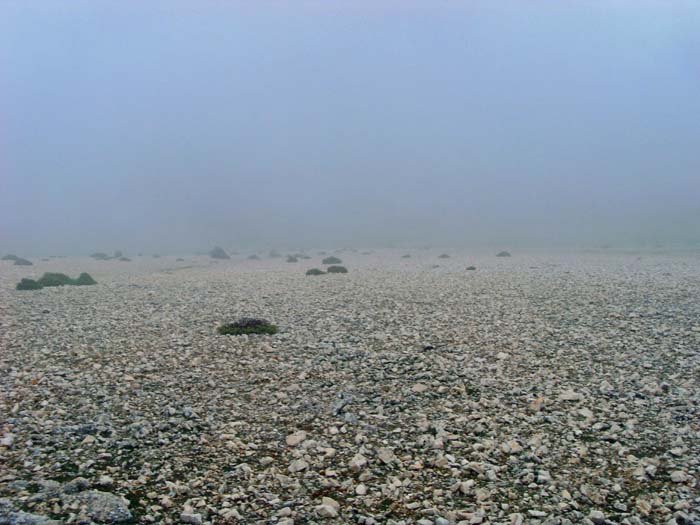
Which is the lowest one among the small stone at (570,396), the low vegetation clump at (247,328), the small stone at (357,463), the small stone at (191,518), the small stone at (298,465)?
the small stone at (191,518)

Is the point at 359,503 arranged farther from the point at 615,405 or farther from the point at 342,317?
the point at 342,317

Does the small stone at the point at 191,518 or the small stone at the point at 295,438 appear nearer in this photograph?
the small stone at the point at 191,518

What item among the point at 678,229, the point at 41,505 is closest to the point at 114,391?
the point at 41,505

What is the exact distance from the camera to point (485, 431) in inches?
410

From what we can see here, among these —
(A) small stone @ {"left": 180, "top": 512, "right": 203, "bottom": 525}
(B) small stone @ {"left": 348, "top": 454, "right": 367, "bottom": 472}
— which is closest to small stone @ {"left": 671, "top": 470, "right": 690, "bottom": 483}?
(B) small stone @ {"left": 348, "top": 454, "right": 367, "bottom": 472}

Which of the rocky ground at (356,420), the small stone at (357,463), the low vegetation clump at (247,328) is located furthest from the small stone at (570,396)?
the low vegetation clump at (247,328)

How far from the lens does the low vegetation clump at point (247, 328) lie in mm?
18766

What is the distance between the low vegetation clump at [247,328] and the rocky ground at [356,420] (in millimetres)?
637

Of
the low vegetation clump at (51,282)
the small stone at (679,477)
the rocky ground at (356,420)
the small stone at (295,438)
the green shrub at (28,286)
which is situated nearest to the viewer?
the rocky ground at (356,420)

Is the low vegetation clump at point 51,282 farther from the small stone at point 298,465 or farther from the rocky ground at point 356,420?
the small stone at point 298,465

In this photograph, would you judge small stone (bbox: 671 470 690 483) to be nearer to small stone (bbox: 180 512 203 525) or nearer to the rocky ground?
the rocky ground

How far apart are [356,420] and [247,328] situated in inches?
358

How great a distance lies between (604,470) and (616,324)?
12920 millimetres

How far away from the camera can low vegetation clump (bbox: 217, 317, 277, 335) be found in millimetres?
18766
